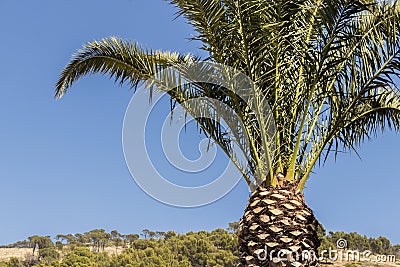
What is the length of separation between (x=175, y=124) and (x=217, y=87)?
2.84 ft

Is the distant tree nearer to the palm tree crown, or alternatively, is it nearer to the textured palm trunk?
the palm tree crown

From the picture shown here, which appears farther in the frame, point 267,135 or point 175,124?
point 175,124

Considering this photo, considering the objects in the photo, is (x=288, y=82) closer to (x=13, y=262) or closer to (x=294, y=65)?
(x=294, y=65)

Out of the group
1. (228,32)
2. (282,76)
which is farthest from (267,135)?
(228,32)

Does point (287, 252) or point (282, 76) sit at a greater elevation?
point (282, 76)

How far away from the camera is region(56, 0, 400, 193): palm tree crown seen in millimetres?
6043

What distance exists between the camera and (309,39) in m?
6.81

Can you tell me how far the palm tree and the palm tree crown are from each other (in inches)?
0.5

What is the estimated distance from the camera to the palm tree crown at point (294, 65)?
6043mm

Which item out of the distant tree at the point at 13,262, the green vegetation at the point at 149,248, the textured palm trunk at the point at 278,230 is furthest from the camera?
the distant tree at the point at 13,262

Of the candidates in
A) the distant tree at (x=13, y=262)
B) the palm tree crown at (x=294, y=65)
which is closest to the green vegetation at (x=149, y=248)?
the distant tree at (x=13, y=262)

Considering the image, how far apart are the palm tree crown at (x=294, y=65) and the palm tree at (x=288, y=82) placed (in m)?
0.01

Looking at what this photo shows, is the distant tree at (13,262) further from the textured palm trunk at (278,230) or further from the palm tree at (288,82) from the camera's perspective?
the textured palm trunk at (278,230)

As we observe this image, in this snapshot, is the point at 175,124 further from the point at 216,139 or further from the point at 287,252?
the point at 287,252
